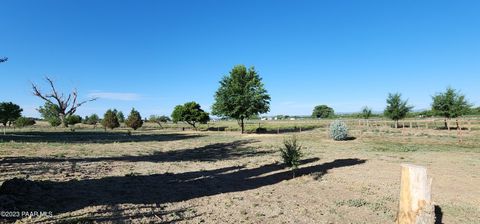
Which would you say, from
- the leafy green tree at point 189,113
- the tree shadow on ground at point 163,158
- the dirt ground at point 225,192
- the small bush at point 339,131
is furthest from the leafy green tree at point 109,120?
the dirt ground at point 225,192

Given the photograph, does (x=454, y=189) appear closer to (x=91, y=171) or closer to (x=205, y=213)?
(x=205, y=213)

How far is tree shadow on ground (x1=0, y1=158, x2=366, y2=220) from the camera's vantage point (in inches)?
304

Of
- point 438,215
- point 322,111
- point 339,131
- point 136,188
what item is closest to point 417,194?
point 438,215

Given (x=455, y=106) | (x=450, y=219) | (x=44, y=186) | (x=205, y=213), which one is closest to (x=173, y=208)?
(x=205, y=213)

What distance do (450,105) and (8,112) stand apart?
68282mm

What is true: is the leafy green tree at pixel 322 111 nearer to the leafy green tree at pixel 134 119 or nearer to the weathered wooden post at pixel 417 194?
the leafy green tree at pixel 134 119

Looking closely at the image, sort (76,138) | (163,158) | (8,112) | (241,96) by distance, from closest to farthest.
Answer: (163,158)
(76,138)
(241,96)
(8,112)

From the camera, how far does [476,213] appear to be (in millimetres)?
8297

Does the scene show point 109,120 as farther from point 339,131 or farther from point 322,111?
point 322,111

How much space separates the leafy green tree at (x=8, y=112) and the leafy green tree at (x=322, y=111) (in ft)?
441

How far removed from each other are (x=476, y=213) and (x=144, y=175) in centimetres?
1077

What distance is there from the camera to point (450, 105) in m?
47.1

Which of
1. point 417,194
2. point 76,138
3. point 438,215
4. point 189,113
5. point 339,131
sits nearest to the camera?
point 417,194

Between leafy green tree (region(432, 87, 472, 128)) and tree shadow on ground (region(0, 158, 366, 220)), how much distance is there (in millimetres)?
40601
